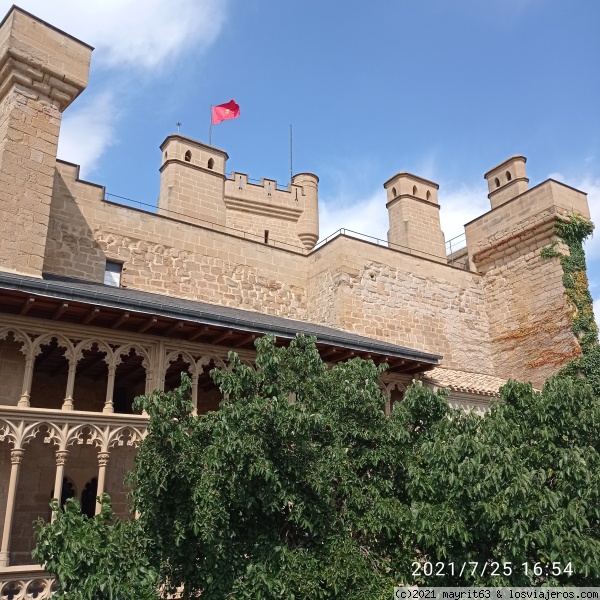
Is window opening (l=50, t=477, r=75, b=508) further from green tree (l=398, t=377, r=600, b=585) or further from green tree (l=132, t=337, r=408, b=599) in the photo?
green tree (l=398, t=377, r=600, b=585)

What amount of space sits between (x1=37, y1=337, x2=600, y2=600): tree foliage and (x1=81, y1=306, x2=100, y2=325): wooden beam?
13.4 feet

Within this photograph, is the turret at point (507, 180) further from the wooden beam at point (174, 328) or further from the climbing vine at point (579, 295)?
the wooden beam at point (174, 328)

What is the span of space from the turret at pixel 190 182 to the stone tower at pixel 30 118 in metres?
6.78

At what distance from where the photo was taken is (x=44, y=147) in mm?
11914

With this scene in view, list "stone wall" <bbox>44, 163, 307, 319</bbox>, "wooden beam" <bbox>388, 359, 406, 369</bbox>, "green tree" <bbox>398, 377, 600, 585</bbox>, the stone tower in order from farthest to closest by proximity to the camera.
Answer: "stone wall" <bbox>44, 163, 307, 319</bbox> → "wooden beam" <bbox>388, 359, 406, 369</bbox> → the stone tower → "green tree" <bbox>398, 377, 600, 585</bbox>

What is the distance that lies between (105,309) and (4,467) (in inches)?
120

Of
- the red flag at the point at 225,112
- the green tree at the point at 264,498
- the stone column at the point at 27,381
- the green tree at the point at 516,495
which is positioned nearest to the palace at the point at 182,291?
the stone column at the point at 27,381

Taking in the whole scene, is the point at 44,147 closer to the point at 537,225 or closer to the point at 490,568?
the point at 490,568

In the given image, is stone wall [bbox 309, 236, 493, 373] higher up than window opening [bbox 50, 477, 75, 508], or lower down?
higher up

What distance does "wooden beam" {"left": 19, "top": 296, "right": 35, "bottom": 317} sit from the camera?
8980mm

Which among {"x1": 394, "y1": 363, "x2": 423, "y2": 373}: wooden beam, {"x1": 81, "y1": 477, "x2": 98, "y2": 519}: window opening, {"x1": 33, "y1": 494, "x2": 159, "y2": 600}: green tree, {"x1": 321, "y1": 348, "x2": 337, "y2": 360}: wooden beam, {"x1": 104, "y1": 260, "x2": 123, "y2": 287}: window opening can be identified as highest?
{"x1": 104, "y1": 260, "x2": 123, "y2": 287}: window opening

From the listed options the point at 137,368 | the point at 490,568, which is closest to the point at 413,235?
the point at 137,368

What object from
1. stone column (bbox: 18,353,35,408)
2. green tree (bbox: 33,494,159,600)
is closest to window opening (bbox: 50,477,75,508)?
stone column (bbox: 18,353,35,408)

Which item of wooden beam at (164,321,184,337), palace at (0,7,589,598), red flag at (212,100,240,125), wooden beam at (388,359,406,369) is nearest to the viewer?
palace at (0,7,589,598)
